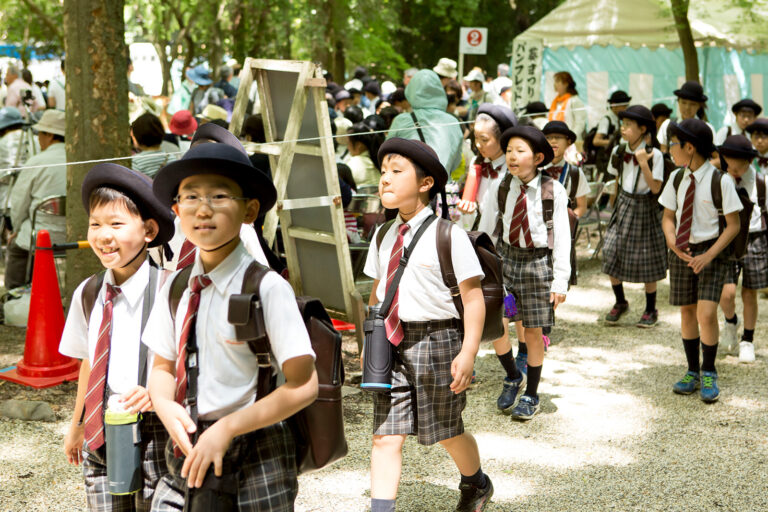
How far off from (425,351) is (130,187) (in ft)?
4.98

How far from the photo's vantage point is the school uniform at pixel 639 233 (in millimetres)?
8070

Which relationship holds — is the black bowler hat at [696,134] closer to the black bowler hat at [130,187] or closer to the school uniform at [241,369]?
the black bowler hat at [130,187]

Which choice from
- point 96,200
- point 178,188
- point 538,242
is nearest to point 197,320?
point 178,188

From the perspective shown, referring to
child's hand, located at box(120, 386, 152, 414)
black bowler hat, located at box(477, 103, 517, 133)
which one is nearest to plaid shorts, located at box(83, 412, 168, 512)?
child's hand, located at box(120, 386, 152, 414)

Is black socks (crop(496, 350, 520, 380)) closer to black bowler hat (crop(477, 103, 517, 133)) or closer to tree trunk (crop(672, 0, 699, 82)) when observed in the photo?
black bowler hat (crop(477, 103, 517, 133))

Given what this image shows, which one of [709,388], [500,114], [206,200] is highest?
[500,114]

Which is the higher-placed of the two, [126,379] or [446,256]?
[446,256]

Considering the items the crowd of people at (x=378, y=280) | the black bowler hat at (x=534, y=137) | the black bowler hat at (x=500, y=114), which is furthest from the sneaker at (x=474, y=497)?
the black bowler hat at (x=500, y=114)

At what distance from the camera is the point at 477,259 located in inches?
147

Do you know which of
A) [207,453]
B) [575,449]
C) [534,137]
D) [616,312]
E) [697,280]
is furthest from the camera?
[616,312]

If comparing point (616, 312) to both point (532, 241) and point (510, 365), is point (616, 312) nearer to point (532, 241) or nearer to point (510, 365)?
point (510, 365)

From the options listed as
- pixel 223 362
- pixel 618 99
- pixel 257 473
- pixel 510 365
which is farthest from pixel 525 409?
pixel 618 99

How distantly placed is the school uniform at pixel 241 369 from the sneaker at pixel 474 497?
5.77 feet

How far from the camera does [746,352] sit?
7.05 meters
